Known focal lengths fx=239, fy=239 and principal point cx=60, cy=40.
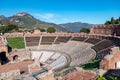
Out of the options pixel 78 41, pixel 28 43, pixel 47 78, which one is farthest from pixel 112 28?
pixel 47 78

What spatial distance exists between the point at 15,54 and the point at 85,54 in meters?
16.4

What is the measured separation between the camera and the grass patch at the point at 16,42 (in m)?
54.9

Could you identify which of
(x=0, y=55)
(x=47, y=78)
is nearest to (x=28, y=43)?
(x=0, y=55)

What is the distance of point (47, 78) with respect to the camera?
543 inches

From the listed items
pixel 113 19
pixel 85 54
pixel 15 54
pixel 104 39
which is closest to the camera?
pixel 85 54

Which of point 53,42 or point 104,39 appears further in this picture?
point 53,42

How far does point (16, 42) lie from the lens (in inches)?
2280

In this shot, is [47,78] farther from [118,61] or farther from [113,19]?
[113,19]

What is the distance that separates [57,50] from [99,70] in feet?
110

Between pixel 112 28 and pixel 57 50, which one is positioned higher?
pixel 112 28

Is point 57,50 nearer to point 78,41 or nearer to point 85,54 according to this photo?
point 78,41

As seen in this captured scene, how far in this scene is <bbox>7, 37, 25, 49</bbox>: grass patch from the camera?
54.9m

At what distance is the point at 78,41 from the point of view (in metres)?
53.8

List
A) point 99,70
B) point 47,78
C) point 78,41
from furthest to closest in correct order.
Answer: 1. point 78,41
2. point 99,70
3. point 47,78
